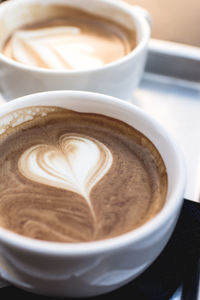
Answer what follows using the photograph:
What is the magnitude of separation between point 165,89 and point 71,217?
0.81 m

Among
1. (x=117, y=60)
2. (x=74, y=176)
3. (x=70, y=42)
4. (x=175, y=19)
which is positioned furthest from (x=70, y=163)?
(x=175, y=19)

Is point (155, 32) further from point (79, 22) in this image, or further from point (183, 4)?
point (79, 22)

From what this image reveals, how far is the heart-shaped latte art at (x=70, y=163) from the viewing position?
73 centimetres

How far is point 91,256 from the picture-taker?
1.84ft

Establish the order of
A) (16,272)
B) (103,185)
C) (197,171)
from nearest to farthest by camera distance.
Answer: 1. (16,272)
2. (103,185)
3. (197,171)

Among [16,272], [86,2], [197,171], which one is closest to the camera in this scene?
[16,272]

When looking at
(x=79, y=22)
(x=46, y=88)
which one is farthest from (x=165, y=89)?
(x=46, y=88)

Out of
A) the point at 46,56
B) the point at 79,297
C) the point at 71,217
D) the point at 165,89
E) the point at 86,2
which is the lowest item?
the point at 79,297

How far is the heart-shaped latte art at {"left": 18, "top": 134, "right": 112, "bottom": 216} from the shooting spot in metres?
0.73

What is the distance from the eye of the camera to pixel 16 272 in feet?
2.04

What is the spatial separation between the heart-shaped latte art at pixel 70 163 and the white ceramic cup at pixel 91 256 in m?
0.12

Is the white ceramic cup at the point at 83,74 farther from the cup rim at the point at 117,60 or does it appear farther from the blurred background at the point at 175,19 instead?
the blurred background at the point at 175,19

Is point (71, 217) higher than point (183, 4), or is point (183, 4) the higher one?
point (183, 4)

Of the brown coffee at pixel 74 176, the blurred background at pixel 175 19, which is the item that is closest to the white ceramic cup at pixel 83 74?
the brown coffee at pixel 74 176
